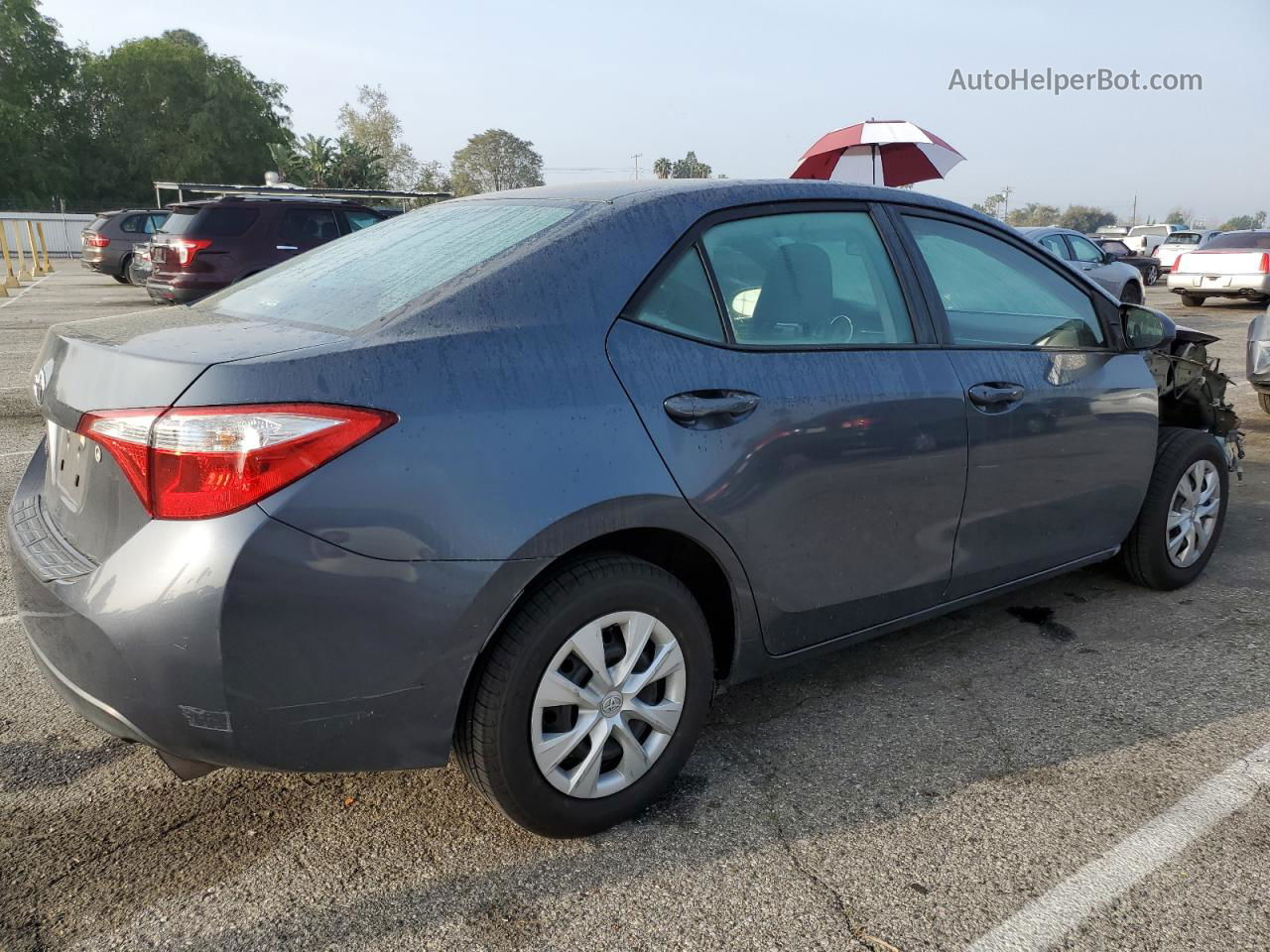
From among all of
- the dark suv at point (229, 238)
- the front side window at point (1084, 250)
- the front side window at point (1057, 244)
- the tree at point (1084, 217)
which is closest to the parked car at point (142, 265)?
the dark suv at point (229, 238)

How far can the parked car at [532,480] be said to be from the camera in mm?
2012

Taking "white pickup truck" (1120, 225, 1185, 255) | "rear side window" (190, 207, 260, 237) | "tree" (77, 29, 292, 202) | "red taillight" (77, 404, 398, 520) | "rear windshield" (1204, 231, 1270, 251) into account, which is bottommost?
"red taillight" (77, 404, 398, 520)

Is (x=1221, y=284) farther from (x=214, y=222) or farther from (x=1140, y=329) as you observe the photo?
(x=1140, y=329)

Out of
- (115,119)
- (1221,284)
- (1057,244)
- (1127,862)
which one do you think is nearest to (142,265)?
(1057,244)

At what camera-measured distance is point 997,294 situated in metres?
3.51

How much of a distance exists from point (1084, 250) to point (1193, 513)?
→ 11699 mm

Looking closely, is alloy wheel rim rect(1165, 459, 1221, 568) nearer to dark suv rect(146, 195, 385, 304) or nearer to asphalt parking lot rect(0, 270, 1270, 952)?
asphalt parking lot rect(0, 270, 1270, 952)

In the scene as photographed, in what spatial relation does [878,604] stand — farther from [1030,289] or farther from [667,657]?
[1030,289]

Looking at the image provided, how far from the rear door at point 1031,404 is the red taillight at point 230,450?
6.45 feet

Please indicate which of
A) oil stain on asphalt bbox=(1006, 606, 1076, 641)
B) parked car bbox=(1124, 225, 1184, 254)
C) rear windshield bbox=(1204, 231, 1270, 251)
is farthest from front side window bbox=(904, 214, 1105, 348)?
parked car bbox=(1124, 225, 1184, 254)

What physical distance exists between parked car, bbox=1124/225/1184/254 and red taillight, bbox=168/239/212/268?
32.5 metres

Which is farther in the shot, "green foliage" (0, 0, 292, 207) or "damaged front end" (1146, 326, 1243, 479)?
"green foliage" (0, 0, 292, 207)

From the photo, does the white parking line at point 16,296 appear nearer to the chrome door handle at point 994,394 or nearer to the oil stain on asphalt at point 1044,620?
the oil stain on asphalt at point 1044,620

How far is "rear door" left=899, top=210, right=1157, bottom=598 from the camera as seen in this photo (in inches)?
126
